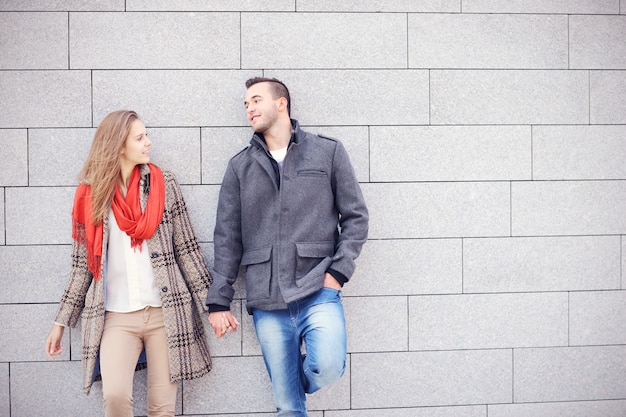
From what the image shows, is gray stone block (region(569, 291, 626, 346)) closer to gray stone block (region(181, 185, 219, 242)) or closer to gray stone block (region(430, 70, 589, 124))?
gray stone block (region(430, 70, 589, 124))

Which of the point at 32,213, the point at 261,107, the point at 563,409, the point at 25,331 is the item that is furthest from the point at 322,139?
the point at 563,409

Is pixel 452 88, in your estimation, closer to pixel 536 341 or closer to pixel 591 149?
pixel 591 149

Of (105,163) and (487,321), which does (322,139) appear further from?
(487,321)

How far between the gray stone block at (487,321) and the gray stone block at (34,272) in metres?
A: 2.18

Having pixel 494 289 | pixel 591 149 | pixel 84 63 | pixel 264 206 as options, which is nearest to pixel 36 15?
pixel 84 63

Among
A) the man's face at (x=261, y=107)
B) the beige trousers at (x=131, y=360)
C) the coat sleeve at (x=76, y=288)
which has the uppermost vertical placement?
the man's face at (x=261, y=107)

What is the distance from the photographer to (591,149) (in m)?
3.54

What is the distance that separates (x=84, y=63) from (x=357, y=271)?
6.93 feet

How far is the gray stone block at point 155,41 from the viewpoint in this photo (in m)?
3.31

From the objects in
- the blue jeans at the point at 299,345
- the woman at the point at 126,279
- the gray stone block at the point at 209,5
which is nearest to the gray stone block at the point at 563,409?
the blue jeans at the point at 299,345

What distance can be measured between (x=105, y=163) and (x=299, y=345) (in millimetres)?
1440

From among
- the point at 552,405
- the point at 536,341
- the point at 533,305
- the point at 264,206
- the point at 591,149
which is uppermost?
the point at 591,149

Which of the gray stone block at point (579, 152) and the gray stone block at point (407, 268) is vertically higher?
the gray stone block at point (579, 152)

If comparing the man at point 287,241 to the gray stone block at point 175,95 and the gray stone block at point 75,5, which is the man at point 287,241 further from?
the gray stone block at point 75,5
